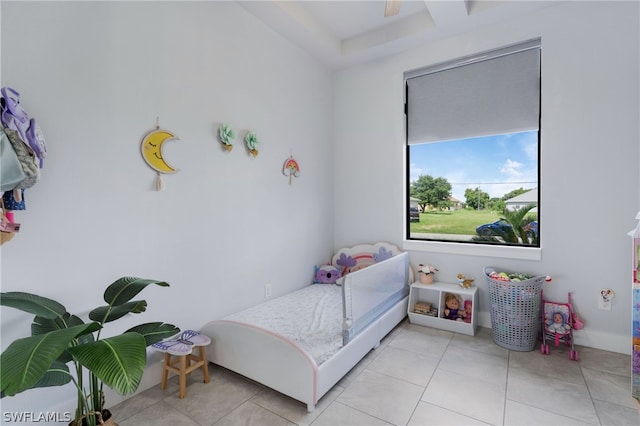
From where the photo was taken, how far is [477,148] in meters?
3.04

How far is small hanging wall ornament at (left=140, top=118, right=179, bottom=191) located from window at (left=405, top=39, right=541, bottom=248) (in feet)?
7.72

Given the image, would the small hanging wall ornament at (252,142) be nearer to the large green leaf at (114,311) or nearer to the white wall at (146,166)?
the white wall at (146,166)

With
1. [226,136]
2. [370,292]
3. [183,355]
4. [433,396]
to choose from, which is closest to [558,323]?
[433,396]

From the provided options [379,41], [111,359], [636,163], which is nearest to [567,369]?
[636,163]

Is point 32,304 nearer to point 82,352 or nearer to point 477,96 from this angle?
point 82,352

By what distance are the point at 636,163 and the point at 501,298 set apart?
53.5 inches

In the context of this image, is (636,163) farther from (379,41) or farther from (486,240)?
(379,41)

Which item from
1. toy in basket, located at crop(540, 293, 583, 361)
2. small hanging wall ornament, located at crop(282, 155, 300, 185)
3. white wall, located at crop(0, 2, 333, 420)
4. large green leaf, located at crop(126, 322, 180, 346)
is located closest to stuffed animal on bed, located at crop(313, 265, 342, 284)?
white wall, located at crop(0, 2, 333, 420)

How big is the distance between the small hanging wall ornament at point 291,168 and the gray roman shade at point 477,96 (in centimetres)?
124

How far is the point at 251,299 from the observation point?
2637 mm

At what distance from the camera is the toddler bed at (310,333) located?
176 cm

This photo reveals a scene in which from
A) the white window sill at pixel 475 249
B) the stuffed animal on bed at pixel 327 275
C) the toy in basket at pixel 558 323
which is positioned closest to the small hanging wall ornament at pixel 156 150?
the stuffed animal on bed at pixel 327 275

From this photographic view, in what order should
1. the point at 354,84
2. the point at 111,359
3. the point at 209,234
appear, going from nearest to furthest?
the point at 111,359 → the point at 209,234 → the point at 354,84

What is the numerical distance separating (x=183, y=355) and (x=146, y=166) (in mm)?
1169
